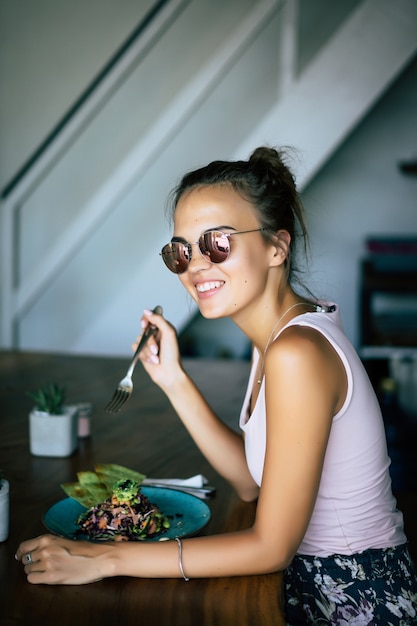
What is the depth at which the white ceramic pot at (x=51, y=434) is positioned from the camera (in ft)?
5.21

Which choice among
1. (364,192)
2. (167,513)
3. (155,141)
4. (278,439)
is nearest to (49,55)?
(155,141)

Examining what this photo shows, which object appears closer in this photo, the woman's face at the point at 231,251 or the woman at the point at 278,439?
the woman at the point at 278,439

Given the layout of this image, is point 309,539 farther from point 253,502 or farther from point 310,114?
point 310,114

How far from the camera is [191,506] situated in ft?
4.20

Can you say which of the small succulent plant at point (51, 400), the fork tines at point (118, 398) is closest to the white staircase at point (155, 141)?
the small succulent plant at point (51, 400)

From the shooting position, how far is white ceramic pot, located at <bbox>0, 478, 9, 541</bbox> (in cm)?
112

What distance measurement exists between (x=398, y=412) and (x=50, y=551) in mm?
3012

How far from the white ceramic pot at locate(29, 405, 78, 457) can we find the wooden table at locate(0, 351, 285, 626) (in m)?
0.02

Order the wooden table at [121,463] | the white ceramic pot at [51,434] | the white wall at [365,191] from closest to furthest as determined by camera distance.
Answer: the wooden table at [121,463] → the white ceramic pot at [51,434] → the white wall at [365,191]

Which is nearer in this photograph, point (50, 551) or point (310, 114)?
point (50, 551)

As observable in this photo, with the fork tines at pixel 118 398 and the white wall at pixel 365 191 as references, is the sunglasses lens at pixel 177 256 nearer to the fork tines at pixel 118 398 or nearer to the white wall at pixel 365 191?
the fork tines at pixel 118 398

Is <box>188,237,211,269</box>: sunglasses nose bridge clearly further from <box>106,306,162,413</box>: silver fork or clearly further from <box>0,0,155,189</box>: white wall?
<box>0,0,155,189</box>: white wall

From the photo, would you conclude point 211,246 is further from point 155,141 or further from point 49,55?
point 49,55

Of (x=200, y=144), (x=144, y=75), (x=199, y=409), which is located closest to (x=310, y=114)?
(x=200, y=144)
